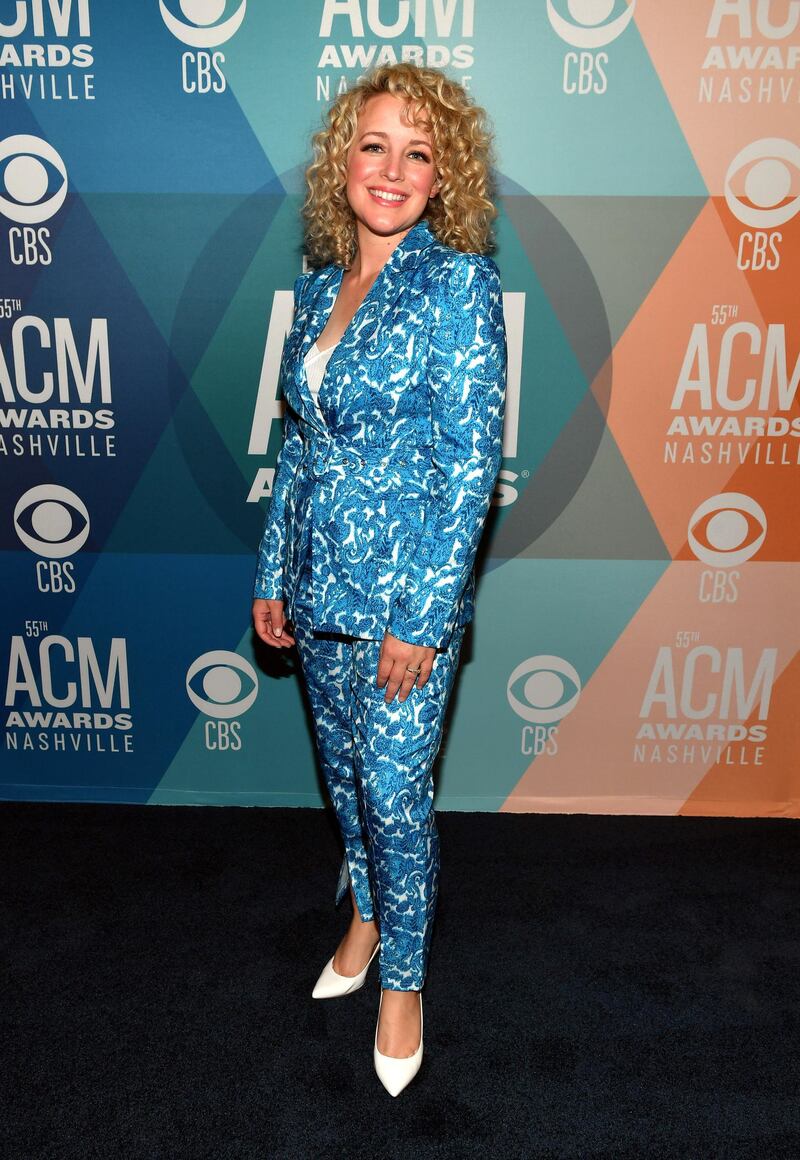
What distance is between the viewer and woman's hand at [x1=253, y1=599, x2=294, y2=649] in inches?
79.6

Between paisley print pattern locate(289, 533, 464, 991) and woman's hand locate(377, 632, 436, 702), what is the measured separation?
24 millimetres

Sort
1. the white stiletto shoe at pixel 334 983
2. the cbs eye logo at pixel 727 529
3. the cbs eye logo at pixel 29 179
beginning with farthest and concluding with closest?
the cbs eye logo at pixel 727 529 < the cbs eye logo at pixel 29 179 < the white stiletto shoe at pixel 334 983

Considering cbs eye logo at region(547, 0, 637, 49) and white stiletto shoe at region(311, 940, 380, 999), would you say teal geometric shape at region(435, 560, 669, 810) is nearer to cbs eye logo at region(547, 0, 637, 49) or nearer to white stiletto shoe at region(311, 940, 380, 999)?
white stiletto shoe at region(311, 940, 380, 999)

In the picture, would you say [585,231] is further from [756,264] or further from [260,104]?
[260,104]

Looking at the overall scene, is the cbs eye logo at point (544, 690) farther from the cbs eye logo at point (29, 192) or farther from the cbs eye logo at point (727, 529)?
the cbs eye logo at point (29, 192)

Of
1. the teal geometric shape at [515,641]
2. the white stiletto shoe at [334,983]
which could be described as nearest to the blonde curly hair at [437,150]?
the teal geometric shape at [515,641]

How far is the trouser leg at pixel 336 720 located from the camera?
1.77 m

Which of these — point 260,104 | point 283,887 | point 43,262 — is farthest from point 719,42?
point 283,887

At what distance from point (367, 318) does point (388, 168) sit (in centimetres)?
26

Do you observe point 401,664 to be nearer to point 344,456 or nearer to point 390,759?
point 390,759

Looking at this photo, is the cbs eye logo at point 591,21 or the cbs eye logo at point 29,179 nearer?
the cbs eye logo at point 591,21

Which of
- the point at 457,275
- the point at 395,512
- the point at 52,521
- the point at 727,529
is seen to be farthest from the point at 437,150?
the point at 52,521

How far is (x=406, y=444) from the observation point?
1.64 metres

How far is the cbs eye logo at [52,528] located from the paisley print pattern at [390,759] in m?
1.05
